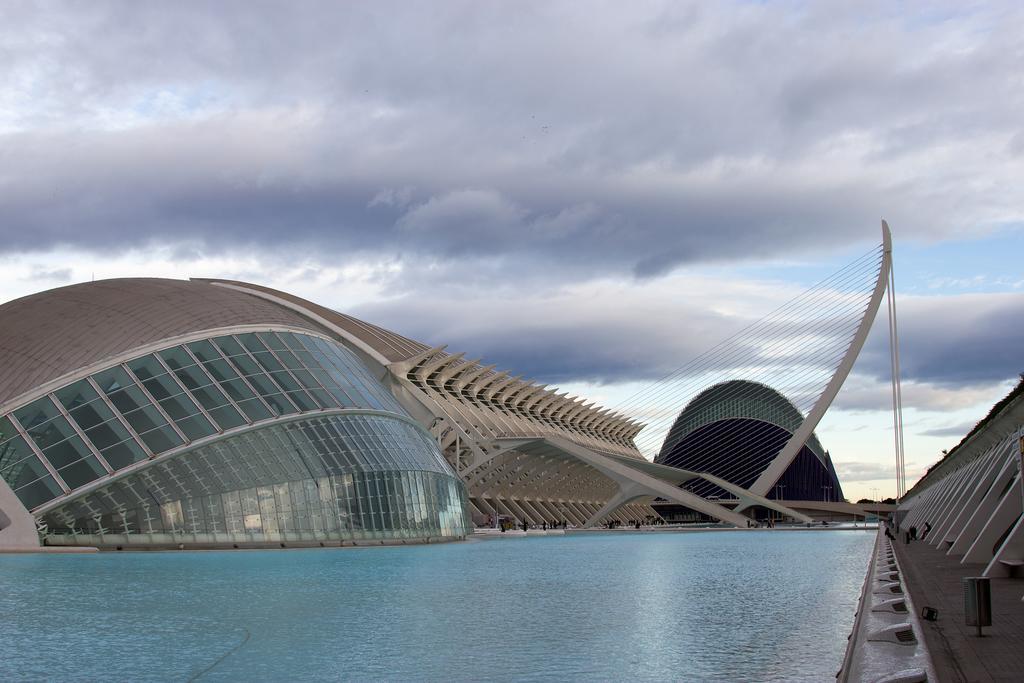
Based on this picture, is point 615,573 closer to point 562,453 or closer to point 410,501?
point 410,501

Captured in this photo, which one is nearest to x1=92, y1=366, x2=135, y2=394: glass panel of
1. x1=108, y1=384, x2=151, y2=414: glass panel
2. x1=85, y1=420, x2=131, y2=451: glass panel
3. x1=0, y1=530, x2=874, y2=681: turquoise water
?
x1=108, y1=384, x2=151, y2=414: glass panel

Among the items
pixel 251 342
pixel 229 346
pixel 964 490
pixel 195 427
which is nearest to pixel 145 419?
pixel 195 427

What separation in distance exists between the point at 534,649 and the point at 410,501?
28.1 metres

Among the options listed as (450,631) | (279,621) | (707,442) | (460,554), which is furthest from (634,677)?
(707,442)

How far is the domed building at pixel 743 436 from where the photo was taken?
138750 mm

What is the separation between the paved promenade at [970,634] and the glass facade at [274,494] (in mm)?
20575

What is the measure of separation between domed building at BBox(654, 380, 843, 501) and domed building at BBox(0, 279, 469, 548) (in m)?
101

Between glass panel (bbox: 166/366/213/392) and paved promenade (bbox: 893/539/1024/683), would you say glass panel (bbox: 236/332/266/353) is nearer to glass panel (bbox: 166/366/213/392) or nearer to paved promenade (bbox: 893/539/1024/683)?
glass panel (bbox: 166/366/213/392)

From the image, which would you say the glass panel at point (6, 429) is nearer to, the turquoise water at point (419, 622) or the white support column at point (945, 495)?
the turquoise water at point (419, 622)

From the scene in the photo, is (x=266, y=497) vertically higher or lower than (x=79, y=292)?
lower

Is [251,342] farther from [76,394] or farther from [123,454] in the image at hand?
[123,454]

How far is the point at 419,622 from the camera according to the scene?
41.8ft

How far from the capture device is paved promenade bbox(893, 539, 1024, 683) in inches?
304

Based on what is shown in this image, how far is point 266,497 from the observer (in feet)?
107
